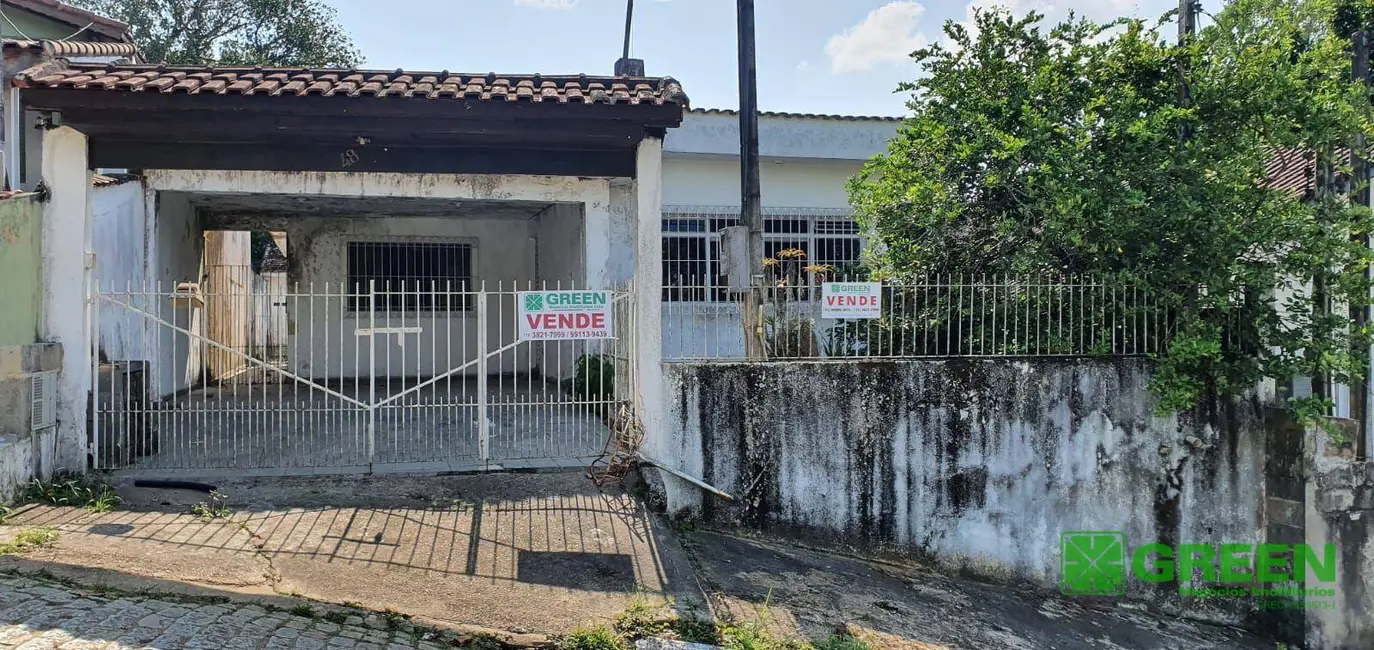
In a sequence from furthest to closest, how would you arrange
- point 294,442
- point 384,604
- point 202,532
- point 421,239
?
point 421,239
point 294,442
point 202,532
point 384,604

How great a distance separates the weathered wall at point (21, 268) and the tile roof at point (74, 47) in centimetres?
322

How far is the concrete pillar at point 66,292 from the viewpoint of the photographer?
635 cm

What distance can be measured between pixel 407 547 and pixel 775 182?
847 centimetres

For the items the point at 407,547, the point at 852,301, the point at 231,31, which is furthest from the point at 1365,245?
the point at 231,31

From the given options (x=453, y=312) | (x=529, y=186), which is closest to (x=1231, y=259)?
(x=529, y=186)

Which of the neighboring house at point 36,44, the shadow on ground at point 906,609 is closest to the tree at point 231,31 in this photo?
the neighboring house at point 36,44

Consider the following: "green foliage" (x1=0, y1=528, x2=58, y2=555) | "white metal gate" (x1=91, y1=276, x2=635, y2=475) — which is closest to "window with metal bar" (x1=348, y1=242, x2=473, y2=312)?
"white metal gate" (x1=91, y1=276, x2=635, y2=475)

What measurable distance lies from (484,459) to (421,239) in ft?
23.2

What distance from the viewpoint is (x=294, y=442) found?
7.77 m

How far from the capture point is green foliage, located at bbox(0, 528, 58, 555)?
4.83 m

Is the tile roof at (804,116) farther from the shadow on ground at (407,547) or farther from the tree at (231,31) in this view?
the tree at (231,31)

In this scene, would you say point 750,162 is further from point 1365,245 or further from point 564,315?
point 1365,245

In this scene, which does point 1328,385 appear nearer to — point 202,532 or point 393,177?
point 393,177

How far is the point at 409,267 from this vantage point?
→ 13.1 m
